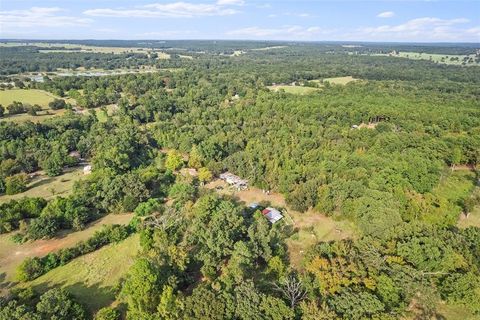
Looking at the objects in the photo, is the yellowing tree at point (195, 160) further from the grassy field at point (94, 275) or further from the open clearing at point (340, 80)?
the open clearing at point (340, 80)

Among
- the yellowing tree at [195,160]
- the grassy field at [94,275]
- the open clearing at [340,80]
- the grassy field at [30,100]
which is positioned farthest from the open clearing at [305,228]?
the open clearing at [340,80]

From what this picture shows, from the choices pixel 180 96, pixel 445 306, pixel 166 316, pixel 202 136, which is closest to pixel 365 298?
pixel 445 306

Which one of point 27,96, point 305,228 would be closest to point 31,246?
point 305,228

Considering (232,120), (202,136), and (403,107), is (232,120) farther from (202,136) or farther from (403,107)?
(403,107)

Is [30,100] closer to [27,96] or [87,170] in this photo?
[27,96]

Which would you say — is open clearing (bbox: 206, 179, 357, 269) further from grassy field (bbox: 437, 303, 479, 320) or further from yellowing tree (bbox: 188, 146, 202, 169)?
grassy field (bbox: 437, 303, 479, 320)

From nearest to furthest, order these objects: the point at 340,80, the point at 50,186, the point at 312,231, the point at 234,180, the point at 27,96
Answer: the point at 312,231 < the point at 50,186 < the point at 234,180 < the point at 27,96 < the point at 340,80
